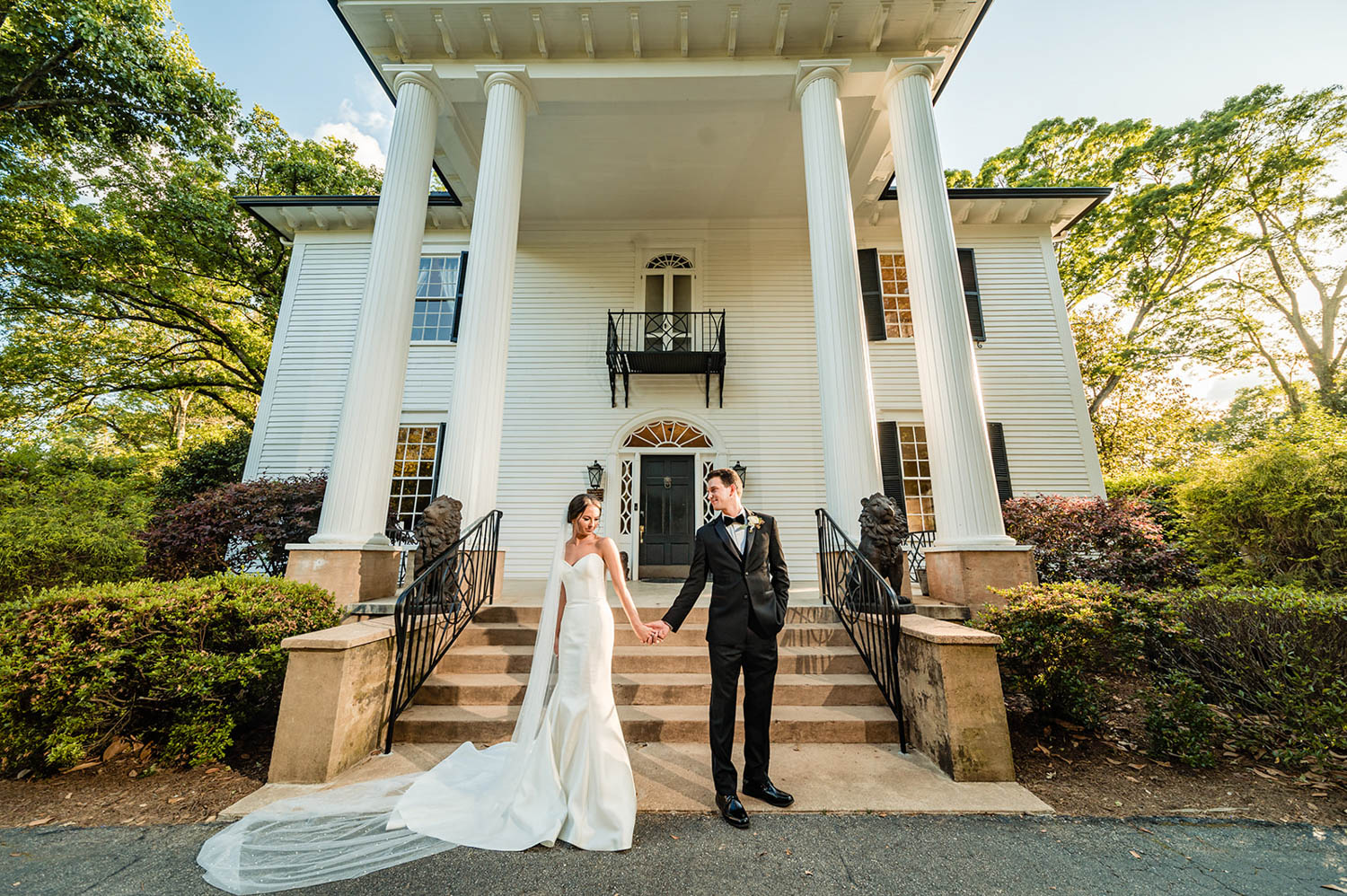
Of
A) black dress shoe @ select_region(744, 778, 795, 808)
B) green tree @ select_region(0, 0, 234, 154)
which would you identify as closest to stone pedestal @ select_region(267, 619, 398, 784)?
black dress shoe @ select_region(744, 778, 795, 808)

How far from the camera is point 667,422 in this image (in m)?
9.74

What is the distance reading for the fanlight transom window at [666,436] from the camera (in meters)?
9.65

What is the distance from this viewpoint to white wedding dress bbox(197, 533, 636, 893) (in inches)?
90.1

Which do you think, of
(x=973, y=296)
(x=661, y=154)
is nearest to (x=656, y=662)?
(x=661, y=154)

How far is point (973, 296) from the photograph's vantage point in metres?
10.1

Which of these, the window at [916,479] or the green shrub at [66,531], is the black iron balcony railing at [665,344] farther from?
the green shrub at [66,531]

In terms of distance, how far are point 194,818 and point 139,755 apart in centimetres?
128

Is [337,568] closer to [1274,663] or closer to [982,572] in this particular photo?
[982,572]

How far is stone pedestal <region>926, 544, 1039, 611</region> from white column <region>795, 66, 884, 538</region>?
103 cm

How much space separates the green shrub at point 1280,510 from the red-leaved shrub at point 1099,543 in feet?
1.44

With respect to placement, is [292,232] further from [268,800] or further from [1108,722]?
[1108,722]

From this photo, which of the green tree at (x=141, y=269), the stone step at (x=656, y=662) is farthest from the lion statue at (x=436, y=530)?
Result: the green tree at (x=141, y=269)

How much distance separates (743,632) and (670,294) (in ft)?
28.0

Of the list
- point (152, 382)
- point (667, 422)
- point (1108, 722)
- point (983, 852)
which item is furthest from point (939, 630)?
point (152, 382)
